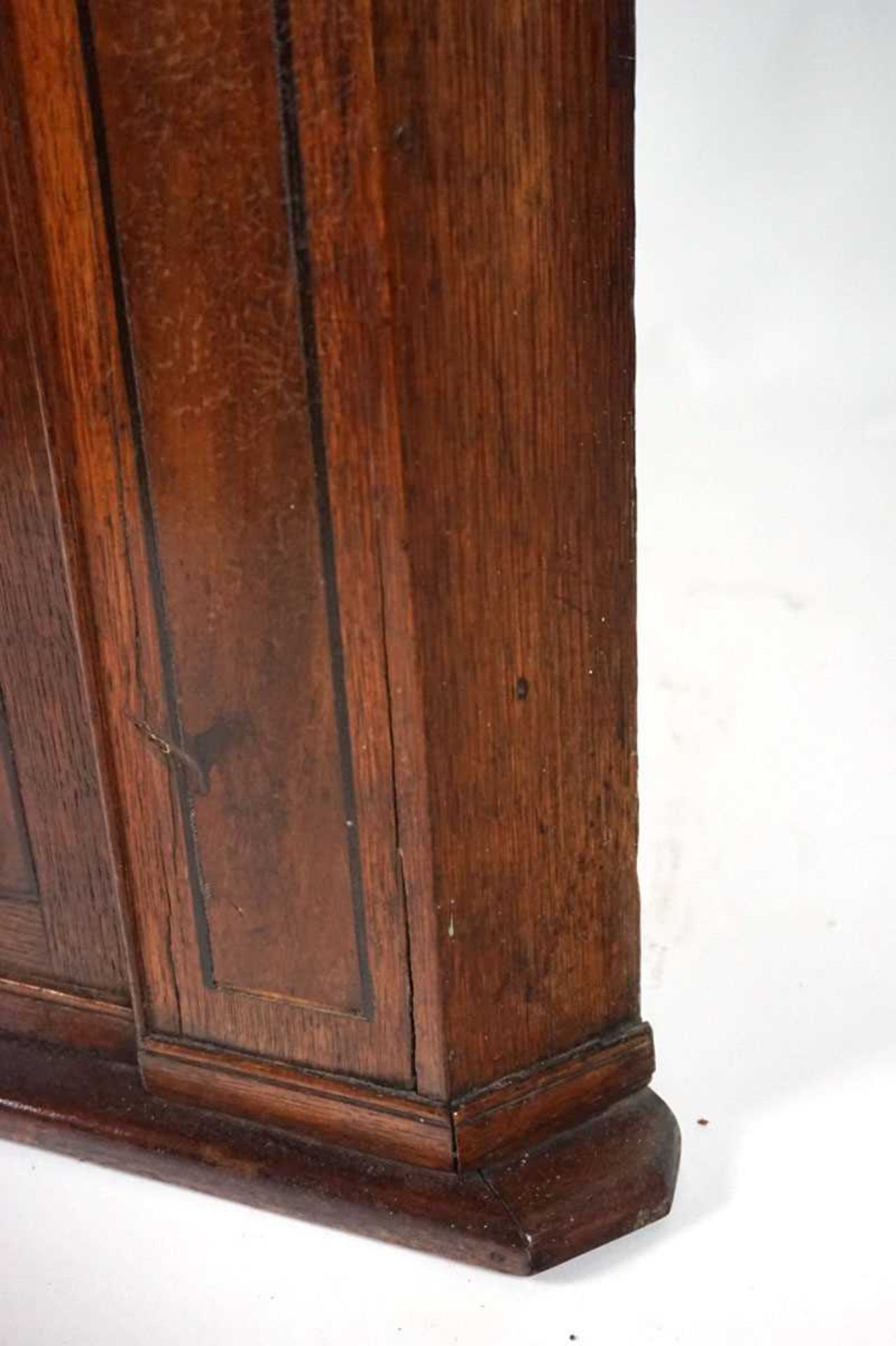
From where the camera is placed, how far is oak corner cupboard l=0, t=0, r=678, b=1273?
107 centimetres

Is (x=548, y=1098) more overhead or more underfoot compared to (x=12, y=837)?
more underfoot

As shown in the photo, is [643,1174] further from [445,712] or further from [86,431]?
[86,431]

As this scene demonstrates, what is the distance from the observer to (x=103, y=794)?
4.31ft

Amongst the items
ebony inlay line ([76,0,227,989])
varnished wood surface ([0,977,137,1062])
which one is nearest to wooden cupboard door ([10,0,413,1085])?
ebony inlay line ([76,0,227,989])

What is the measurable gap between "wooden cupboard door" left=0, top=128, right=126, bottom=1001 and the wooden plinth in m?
0.12

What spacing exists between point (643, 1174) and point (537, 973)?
192mm

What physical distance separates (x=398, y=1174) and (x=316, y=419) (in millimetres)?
622

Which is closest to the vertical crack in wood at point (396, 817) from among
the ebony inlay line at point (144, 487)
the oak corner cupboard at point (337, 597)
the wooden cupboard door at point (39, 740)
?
the oak corner cupboard at point (337, 597)

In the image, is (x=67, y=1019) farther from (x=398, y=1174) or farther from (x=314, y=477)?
(x=314, y=477)

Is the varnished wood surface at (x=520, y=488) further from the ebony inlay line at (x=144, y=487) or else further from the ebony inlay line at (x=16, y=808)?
the ebony inlay line at (x=16, y=808)

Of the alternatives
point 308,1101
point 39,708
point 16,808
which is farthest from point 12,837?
point 308,1101

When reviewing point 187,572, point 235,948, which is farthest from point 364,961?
point 187,572

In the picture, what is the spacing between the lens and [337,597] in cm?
116

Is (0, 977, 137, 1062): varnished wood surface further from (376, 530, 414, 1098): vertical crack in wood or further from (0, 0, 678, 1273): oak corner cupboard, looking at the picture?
(376, 530, 414, 1098): vertical crack in wood
